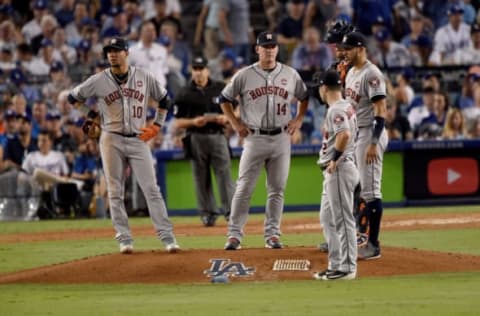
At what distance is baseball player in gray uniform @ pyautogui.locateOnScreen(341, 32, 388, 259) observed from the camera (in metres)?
11.7

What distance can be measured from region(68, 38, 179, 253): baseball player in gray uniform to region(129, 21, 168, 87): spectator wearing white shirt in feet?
29.8

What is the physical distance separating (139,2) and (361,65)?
1299 cm

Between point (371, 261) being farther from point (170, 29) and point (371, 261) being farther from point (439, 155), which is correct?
point (170, 29)

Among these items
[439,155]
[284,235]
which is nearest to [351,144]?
[284,235]

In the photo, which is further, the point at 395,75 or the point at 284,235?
the point at 395,75

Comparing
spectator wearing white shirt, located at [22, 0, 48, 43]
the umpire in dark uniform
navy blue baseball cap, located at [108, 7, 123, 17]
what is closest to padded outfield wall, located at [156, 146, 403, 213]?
the umpire in dark uniform

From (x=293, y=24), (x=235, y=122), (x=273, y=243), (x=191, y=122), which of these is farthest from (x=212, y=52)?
(x=273, y=243)

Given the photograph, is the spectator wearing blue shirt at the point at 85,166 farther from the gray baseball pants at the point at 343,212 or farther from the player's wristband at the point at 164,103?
the gray baseball pants at the point at 343,212

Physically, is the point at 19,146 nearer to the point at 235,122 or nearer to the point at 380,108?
the point at 235,122

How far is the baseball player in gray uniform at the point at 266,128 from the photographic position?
12.6m

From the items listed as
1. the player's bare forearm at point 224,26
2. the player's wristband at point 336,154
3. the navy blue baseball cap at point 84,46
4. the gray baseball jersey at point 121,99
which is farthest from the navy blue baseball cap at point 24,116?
the player's wristband at point 336,154

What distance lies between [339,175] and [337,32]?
1.88 m

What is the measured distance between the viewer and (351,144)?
10750 millimetres

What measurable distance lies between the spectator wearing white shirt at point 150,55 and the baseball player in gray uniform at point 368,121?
32.8 feet
